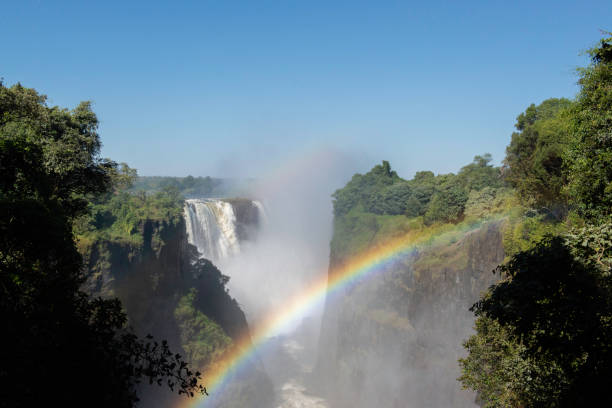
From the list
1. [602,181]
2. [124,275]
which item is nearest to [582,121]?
[602,181]

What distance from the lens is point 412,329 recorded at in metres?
32.2

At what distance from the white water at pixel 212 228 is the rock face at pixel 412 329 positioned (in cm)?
1898

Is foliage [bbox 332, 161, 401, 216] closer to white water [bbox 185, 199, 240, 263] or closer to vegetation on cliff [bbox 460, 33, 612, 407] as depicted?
white water [bbox 185, 199, 240, 263]

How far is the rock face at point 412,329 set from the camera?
989 inches

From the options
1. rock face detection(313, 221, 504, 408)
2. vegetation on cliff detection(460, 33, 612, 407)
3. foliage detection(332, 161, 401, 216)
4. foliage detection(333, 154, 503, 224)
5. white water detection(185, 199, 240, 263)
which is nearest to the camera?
vegetation on cliff detection(460, 33, 612, 407)

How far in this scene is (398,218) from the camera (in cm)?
4753

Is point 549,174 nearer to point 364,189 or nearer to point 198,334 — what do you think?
point 198,334

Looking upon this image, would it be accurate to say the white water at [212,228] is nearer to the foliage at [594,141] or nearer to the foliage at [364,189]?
the foliage at [364,189]

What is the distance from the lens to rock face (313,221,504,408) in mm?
25109

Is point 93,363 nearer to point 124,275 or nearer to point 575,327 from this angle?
point 575,327

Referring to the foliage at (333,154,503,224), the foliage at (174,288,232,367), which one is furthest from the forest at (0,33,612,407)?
the foliage at (174,288,232,367)

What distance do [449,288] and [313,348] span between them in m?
35.9

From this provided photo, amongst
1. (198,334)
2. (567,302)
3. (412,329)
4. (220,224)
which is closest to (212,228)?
(220,224)

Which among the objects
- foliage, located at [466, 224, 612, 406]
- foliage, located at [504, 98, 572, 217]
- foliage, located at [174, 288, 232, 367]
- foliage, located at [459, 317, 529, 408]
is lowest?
foliage, located at [174, 288, 232, 367]
